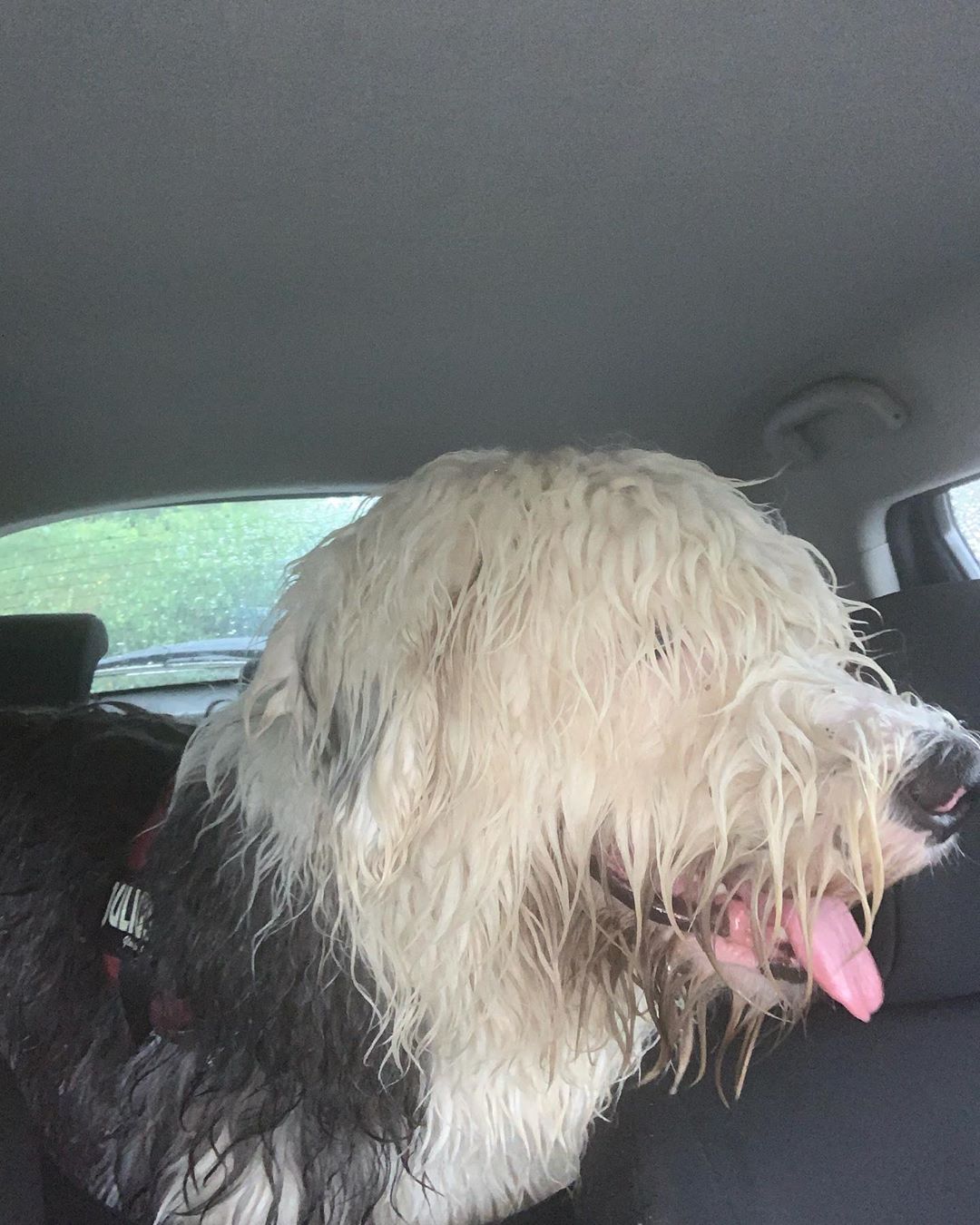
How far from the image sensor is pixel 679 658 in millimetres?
1134

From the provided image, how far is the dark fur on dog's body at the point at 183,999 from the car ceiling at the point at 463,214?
0.86 m

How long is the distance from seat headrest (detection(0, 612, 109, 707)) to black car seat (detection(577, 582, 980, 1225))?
1.81 m

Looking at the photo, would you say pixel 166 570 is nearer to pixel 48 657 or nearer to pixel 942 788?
pixel 48 657

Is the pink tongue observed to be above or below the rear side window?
below

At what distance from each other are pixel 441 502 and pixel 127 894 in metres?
0.74

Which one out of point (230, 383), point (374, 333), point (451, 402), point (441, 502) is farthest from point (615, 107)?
point (230, 383)

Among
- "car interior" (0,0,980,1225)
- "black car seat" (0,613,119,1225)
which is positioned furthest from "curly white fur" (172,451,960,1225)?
"black car seat" (0,613,119,1225)

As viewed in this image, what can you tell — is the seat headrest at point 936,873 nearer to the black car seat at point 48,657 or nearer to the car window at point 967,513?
the car window at point 967,513

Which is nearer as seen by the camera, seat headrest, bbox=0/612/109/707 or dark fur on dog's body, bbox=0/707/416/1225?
dark fur on dog's body, bbox=0/707/416/1225

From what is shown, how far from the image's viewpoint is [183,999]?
51.6 inches

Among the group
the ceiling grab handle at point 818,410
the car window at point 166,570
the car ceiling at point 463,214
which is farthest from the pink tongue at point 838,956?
the car window at point 166,570

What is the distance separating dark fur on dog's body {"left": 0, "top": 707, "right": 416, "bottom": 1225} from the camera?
127 cm

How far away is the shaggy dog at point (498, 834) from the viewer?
1.07 metres

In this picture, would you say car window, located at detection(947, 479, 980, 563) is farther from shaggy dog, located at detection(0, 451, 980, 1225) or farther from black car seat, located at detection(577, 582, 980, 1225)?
shaggy dog, located at detection(0, 451, 980, 1225)
